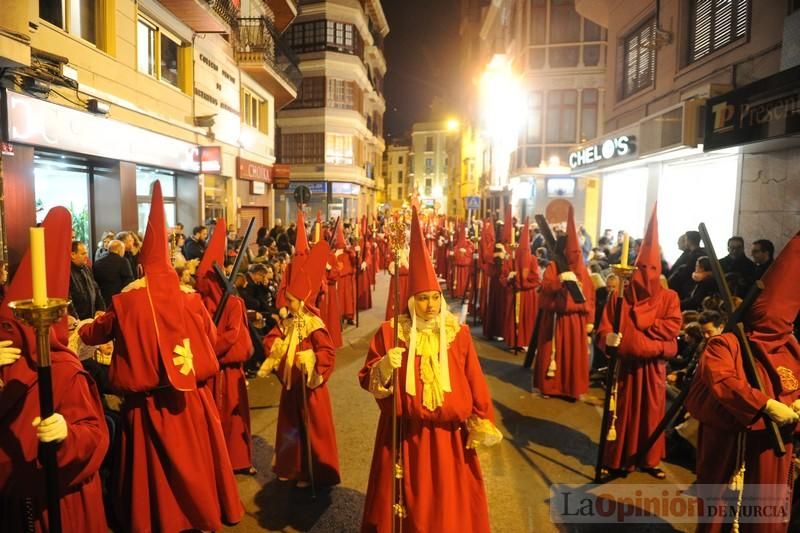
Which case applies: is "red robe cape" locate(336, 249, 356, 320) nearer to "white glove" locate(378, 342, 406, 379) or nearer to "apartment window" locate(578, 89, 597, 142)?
"white glove" locate(378, 342, 406, 379)

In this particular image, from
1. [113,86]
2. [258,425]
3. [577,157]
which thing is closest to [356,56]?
[577,157]

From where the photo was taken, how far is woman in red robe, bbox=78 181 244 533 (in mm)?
3559

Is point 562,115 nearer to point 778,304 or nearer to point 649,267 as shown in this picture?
point 649,267

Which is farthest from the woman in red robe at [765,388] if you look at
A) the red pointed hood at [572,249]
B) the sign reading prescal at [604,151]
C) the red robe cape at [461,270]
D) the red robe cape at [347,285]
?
the red robe cape at [461,270]

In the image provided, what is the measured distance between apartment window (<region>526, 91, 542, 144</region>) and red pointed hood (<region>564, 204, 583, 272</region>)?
18973 millimetres

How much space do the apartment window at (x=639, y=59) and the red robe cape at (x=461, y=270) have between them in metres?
6.62

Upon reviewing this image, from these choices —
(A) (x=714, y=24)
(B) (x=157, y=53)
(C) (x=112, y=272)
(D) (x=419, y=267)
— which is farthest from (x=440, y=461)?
(B) (x=157, y=53)

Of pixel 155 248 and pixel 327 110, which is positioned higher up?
pixel 327 110

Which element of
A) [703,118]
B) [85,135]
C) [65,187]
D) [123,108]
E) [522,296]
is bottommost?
[522,296]

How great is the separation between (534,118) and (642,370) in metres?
22.0

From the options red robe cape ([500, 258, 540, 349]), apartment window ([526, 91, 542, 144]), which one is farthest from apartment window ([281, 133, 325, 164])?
red robe cape ([500, 258, 540, 349])

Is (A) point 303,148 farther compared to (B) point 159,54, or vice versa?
(A) point 303,148

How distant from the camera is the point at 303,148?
3475 cm

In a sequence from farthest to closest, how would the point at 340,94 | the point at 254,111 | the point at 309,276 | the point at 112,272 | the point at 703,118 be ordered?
1. the point at 340,94
2. the point at 254,111
3. the point at 703,118
4. the point at 112,272
5. the point at 309,276
